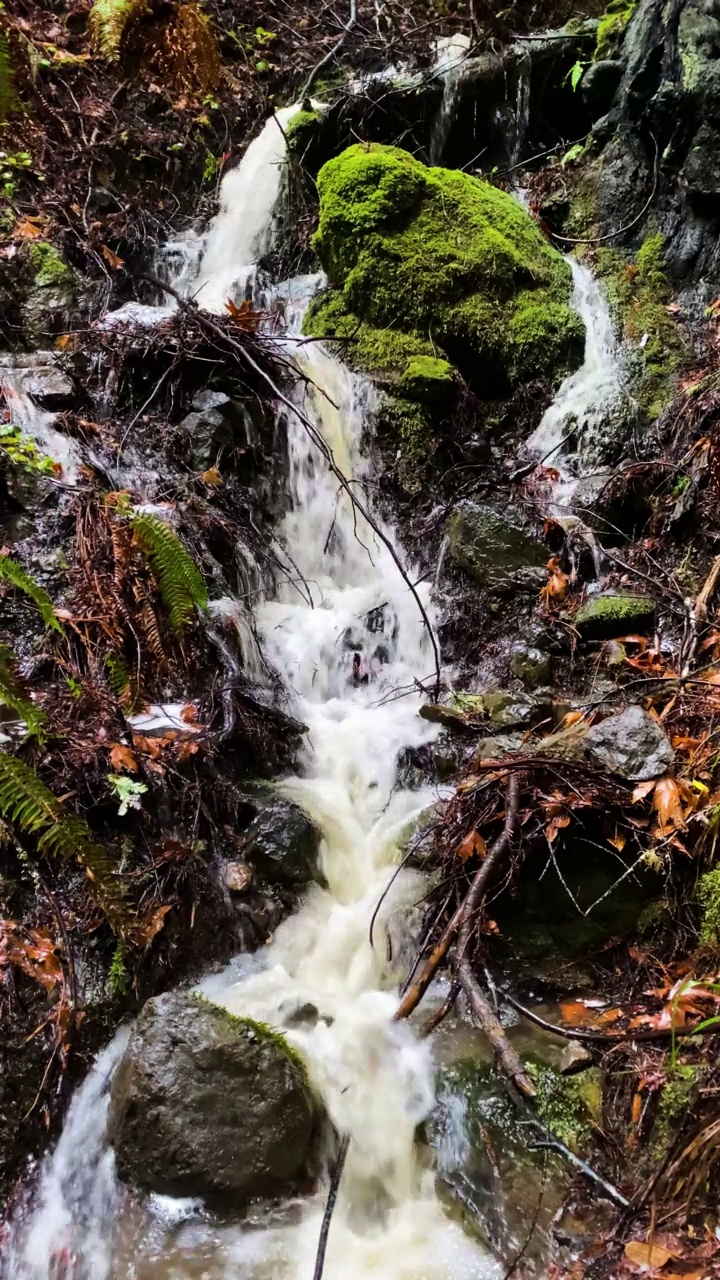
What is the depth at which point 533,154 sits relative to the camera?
28.1 ft

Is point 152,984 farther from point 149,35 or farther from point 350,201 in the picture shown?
point 149,35

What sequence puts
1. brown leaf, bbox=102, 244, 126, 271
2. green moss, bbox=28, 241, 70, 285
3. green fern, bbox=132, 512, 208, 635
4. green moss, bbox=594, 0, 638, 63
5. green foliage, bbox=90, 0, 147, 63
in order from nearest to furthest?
green fern, bbox=132, 512, 208, 635
green moss, bbox=28, 241, 70, 285
brown leaf, bbox=102, 244, 126, 271
green moss, bbox=594, 0, 638, 63
green foliage, bbox=90, 0, 147, 63

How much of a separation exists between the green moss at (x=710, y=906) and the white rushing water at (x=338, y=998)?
1312 mm

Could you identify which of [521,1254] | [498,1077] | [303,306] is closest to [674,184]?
[303,306]

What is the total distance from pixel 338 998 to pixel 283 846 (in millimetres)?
779

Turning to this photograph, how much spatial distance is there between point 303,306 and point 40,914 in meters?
6.68

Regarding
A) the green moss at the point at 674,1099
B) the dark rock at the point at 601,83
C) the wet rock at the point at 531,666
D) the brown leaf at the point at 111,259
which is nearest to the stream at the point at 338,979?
the wet rock at the point at 531,666

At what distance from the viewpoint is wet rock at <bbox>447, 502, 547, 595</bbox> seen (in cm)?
540

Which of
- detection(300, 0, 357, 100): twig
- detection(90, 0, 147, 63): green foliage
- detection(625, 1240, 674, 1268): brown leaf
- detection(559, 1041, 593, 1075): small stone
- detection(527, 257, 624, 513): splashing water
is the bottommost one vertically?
detection(625, 1240, 674, 1268): brown leaf

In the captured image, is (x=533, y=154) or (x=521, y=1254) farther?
(x=533, y=154)

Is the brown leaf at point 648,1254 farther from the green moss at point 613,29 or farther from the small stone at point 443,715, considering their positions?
the green moss at point 613,29

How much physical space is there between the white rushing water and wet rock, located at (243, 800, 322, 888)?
12cm

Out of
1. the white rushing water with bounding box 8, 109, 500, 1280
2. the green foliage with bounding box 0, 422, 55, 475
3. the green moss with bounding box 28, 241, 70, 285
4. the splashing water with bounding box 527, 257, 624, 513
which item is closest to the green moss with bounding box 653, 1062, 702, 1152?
the white rushing water with bounding box 8, 109, 500, 1280

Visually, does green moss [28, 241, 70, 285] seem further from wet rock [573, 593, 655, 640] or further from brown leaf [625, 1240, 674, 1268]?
brown leaf [625, 1240, 674, 1268]
